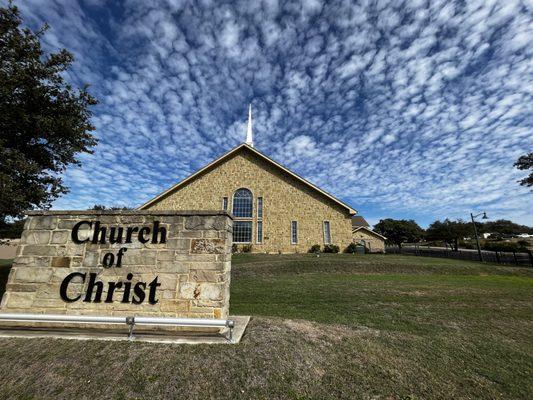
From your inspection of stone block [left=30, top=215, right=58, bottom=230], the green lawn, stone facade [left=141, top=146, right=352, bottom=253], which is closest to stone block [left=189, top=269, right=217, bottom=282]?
the green lawn

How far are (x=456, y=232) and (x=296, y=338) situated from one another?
4838 centimetres

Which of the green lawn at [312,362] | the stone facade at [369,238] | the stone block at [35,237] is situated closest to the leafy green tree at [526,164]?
the stone facade at [369,238]

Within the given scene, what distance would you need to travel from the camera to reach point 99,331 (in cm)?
431

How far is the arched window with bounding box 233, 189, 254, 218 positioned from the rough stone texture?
61.2ft

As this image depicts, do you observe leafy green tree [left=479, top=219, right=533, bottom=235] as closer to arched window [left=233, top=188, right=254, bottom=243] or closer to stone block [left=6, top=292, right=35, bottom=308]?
arched window [left=233, top=188, right=254, bottom=243]

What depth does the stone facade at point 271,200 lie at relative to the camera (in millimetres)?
22891

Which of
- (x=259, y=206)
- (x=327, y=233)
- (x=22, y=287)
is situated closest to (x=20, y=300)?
(x=22, y=287)

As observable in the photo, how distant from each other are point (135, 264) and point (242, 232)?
1882cm

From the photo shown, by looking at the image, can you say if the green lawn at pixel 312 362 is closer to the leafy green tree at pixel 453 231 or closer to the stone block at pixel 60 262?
the stone block at pixel 60 262

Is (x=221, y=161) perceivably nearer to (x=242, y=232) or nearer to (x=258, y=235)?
(x=242, y=232)

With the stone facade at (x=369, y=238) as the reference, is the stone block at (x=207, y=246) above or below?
below

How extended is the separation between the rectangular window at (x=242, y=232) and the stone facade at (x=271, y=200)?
20.6 inches

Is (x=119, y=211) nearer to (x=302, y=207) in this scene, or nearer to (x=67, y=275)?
(x=67, y=275)

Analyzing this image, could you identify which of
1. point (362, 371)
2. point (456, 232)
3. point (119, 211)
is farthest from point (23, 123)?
point (456, 232)
